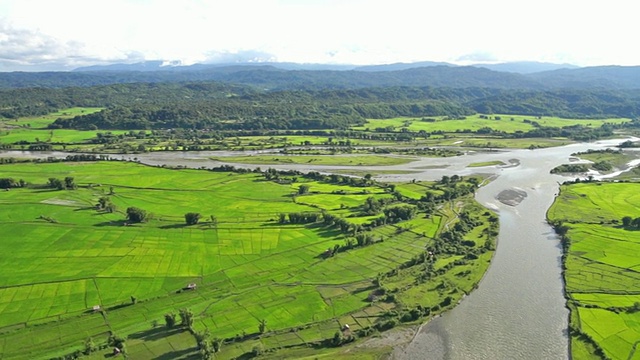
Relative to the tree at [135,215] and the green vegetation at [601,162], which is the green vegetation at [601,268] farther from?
the tree at [135,215]

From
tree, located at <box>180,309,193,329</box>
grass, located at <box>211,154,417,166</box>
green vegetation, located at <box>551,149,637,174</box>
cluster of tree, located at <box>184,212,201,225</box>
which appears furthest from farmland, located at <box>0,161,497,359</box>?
green vegetation, located at <box>551,149,637,174</box>

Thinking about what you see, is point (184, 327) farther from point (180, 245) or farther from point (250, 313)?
point (180, 245)

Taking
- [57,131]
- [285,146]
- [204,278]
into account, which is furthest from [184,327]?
[57,131]

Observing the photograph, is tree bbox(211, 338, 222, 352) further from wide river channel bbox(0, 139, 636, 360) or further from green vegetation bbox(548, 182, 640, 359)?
green vegetation bbox(548, 182, 640, 359)

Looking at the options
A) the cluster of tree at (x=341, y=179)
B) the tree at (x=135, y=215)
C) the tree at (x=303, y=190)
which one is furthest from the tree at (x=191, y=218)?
the cluster of tree at (x=341, y=179)

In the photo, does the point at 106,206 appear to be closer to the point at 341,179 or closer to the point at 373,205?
the point at 373,205
